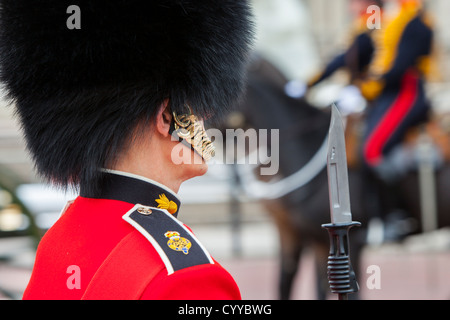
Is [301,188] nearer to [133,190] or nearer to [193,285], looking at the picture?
[133,190]

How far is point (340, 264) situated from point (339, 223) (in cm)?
8

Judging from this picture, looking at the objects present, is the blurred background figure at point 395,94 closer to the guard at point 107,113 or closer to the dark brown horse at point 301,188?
the dark brown horse at point 301,188

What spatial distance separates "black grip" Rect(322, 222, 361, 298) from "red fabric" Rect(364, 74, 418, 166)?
2964mm

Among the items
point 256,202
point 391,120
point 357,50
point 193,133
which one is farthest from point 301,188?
point 193,133

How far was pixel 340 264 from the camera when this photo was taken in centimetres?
128

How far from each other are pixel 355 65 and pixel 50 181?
338 centimetres

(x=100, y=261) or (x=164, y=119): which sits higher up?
(x=164, y=119)

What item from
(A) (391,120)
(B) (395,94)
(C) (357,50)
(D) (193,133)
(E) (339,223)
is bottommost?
(E) (339,223)

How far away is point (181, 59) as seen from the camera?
1408mm

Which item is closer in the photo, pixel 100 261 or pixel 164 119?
pixel 100 261

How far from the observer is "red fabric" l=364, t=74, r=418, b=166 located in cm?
417

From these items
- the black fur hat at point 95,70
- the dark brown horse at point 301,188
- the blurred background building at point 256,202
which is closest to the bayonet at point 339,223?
the black fur hat at point 95,70
